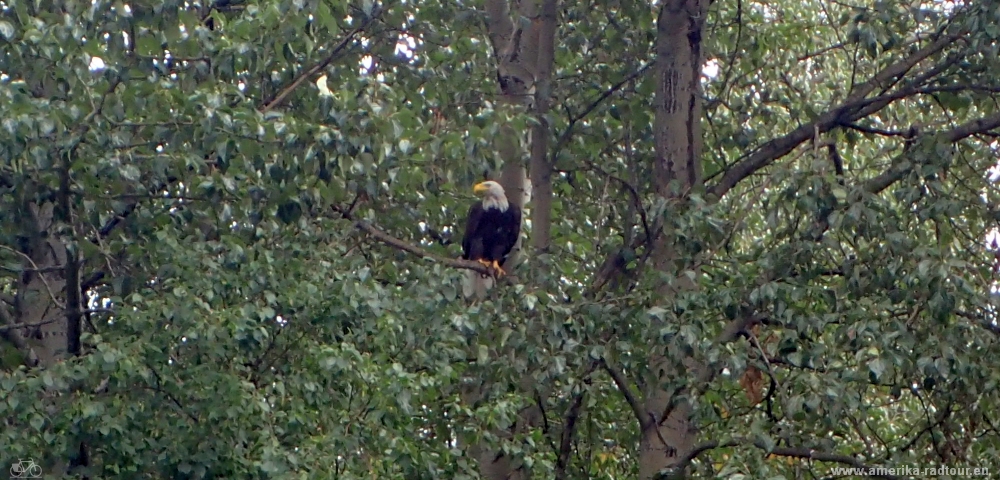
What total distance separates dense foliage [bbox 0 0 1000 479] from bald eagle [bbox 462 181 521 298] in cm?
90

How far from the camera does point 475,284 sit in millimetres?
5594

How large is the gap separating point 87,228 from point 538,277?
1.84 meters

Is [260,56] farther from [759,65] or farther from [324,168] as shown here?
[759,65]

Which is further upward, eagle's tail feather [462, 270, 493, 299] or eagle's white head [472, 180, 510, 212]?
eagle's white head [472, 180, 510, 212]

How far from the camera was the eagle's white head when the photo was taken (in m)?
6.32

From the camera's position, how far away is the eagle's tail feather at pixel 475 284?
212 inches

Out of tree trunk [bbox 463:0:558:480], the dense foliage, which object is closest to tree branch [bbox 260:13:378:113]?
the dense foliage

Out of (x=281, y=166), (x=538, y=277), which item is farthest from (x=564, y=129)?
(x=281, y=166)

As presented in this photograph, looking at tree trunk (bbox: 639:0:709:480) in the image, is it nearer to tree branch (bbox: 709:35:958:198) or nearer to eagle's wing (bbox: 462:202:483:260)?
tree branch (bbox: 709:35:958:198)

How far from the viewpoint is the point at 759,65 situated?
607 centimetres

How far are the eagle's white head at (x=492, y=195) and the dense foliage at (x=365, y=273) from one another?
863mm

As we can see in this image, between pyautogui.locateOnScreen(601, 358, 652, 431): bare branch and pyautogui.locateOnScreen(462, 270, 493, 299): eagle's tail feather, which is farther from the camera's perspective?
pyautogui.locateOnScreen(462, 270, 493, 299): eagle's tail feather

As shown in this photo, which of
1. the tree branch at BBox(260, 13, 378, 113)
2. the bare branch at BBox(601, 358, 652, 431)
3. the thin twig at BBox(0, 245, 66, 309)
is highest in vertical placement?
the tree branch at BBox(260, 13, 378, 113)

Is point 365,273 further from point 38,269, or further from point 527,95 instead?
point 527,95
